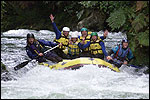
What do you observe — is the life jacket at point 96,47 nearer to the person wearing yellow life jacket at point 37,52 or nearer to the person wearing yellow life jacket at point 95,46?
the person wearing yellow life jacket at point 95,46

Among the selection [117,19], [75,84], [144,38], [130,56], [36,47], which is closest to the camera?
[75,84]

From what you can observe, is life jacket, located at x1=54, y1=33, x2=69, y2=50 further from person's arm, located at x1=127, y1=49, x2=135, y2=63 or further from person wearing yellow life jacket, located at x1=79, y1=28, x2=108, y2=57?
person's arm, located at x1=127, y1=49, x2=135, y2=63

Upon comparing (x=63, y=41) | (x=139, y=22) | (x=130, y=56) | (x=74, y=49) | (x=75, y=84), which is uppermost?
(x=139, y=22)

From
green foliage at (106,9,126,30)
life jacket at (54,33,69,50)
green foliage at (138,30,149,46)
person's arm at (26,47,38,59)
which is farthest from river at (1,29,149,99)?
green foliage at (106,9,126,30)

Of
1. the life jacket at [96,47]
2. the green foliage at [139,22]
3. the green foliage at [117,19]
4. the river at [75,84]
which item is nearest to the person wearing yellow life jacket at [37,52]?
the river at [75,84]

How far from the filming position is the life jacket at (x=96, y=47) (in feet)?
22.4

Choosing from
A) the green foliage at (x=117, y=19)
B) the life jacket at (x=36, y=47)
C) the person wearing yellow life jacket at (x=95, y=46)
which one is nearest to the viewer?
the green foliage at (x=117, y=19)

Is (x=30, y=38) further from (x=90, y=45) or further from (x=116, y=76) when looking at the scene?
(x=116, y=76)

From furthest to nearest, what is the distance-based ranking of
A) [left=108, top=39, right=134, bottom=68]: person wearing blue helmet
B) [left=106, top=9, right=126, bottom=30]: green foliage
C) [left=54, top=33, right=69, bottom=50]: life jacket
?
1. [left=54, top=33, right=69, bottom=50]: life jacket
2. [left=108, top=39, right=134, bottom=68]: person wearing blue helmet
3. [left=106, top=9, right=126, bottom=30]: green foliage

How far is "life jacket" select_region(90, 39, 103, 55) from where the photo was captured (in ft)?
22.4

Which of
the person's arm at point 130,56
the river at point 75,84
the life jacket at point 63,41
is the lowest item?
the river at point 75,84

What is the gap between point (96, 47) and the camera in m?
6.83

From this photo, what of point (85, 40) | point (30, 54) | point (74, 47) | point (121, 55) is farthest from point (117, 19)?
point (30, 54)

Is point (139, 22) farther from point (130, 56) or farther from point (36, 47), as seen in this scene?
point (36, 47)
